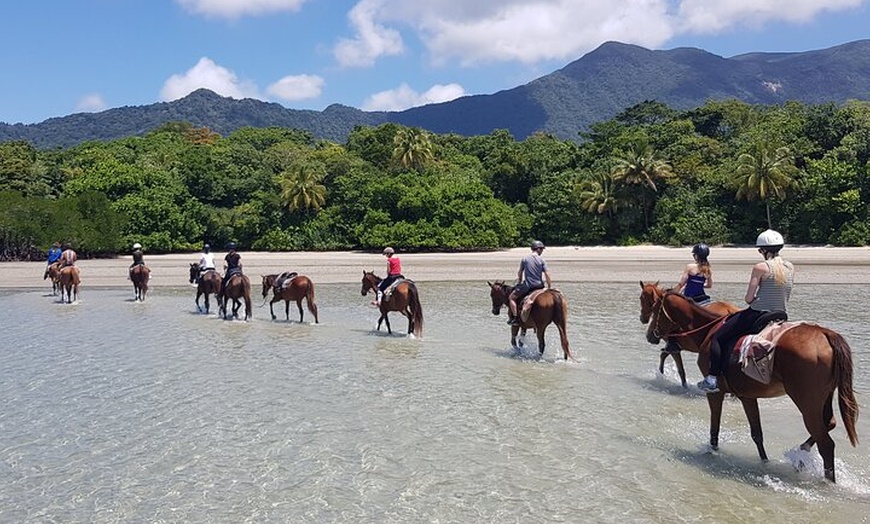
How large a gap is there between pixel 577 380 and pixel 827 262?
1288 inches

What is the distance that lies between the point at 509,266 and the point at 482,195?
17.0 metres

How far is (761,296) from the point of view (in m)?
7.58

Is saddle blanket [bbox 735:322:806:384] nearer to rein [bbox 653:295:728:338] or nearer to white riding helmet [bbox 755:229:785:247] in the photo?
white riding helmet [bbox 755:229:785:247]

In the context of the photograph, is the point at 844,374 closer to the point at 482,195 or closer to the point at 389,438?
the point at 389,438

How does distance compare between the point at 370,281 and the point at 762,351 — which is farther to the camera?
the point at 370,281

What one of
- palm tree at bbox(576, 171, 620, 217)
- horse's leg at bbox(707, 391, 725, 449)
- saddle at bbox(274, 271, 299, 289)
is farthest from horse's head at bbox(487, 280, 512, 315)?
palm tree at bbox(576, 171, 620, 217)

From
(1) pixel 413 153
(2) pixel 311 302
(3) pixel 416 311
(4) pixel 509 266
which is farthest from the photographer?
(1) pixel 413 153

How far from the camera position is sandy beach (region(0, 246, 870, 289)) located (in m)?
33.1

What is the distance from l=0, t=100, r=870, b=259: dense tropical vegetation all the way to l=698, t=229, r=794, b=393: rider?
46.6m

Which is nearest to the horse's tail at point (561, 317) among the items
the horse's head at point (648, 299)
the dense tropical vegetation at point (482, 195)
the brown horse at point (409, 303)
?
the horse's head at point (648, 299)

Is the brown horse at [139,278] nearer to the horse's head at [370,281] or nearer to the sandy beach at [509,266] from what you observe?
the sandy beach at [509,266]

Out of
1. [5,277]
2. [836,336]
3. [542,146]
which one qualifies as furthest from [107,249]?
[836,336]

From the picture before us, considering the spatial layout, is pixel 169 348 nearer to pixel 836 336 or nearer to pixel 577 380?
pixel 577 380

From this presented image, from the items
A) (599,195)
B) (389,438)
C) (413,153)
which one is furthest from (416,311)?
(413,153)
